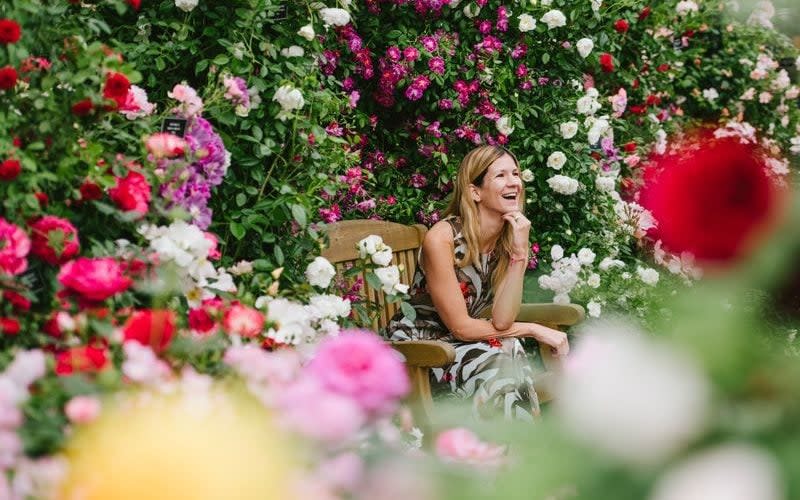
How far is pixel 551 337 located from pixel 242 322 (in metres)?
1.85

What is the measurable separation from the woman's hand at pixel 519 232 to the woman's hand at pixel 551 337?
0.27 metres

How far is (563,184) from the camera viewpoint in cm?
405

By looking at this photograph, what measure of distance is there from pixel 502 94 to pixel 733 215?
12.1 feet

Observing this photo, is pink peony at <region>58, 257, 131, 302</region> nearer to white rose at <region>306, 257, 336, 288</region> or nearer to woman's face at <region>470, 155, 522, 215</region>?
white rose at <region>306, 257, 336, 288</region>

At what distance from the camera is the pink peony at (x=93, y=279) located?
1323 millimetres

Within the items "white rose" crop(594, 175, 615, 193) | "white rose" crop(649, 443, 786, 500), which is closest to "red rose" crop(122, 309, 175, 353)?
"white rose" crop(649, 443, 786, 500)

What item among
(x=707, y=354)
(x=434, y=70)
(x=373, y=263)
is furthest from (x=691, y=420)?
(x=434, y=70)

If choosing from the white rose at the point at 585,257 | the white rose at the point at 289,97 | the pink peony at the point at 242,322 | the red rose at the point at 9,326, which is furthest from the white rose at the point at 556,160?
the red rose at the point at 9,326

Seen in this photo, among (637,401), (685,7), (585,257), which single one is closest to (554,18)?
(585,257)

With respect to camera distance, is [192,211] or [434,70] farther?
[434,70]

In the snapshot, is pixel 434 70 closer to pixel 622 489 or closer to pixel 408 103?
pixel 408 103

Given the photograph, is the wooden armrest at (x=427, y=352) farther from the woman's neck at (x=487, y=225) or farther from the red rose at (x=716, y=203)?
the red rose at (x=716, y=203)

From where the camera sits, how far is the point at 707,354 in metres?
0.51

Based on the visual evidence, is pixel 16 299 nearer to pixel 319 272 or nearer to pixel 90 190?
pixel 90 190
